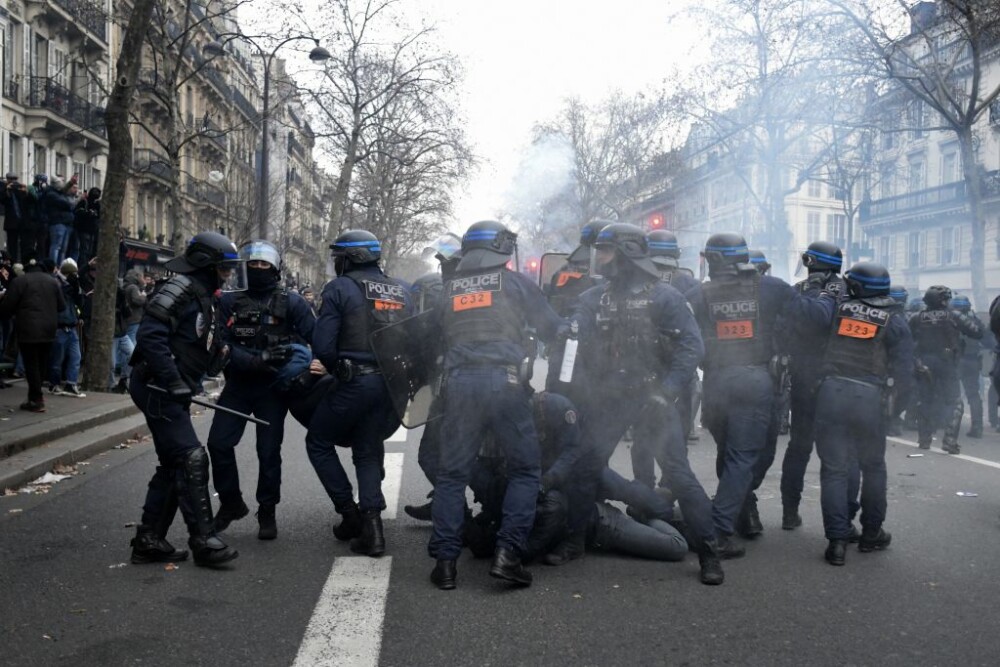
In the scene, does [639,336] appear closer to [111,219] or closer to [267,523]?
[267,523]

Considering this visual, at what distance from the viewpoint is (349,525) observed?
5938mm

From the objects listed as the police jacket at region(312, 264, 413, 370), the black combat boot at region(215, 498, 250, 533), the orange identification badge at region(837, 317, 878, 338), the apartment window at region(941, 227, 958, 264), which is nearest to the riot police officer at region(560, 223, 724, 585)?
the orange identification badge at region(837, 317, 878, 338)

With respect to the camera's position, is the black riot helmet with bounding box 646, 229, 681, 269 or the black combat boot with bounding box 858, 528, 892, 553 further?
the black riot helmet with bounding box 646, 229, 681, 269

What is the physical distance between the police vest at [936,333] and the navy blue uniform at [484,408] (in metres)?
7.45

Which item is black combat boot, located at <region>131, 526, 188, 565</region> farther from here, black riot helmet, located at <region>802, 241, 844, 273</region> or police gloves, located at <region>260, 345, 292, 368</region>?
black riot helmet, located at <region>802, 241, 844, 273</region>

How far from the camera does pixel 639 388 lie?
563 cm

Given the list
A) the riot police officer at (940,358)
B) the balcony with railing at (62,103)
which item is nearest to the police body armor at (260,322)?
the riot police officer at (940,358)

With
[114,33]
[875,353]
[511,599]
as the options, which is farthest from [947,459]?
[114,33]

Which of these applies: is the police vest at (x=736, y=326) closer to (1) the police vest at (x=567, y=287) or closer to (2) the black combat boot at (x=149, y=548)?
(1) the police vest at (x=567, y=287)

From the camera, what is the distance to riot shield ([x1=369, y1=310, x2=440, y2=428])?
558 centimetres

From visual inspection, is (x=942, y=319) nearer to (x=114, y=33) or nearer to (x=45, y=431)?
(x=45, y=431)

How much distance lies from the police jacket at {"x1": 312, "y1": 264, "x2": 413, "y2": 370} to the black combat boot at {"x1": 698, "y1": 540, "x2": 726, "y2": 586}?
201cm

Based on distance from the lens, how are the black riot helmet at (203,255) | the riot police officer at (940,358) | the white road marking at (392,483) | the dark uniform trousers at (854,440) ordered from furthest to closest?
the riot police officer at (940,358) → the white road marking at (392,483) → the dark uniform trousers at (854,440) → the black riot helmet at (203,255)

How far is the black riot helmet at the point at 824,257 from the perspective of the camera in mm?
6230
